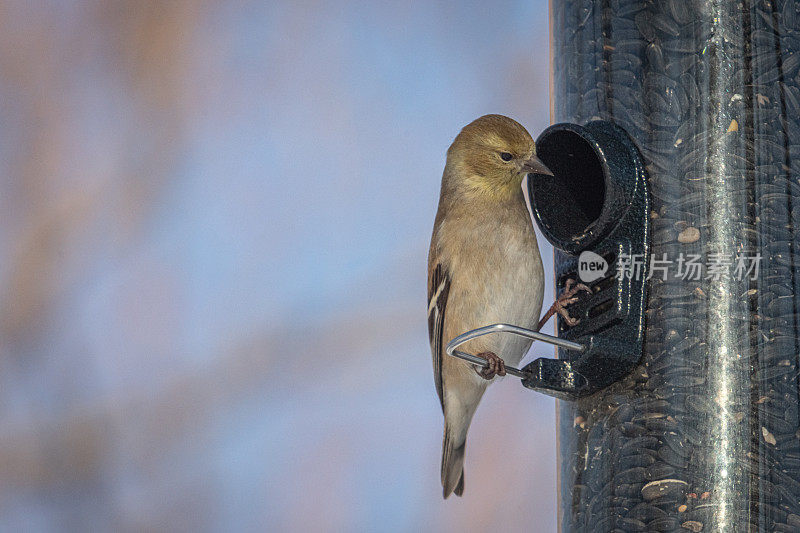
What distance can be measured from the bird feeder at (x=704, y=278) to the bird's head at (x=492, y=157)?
2.10 feet

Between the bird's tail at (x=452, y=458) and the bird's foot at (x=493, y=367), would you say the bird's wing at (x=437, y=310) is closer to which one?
the bird's tail at (x=452, y=458)

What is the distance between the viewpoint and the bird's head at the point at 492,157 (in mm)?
3926

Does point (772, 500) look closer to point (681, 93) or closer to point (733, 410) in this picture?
point (733, 410)

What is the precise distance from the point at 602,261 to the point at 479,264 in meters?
0.81

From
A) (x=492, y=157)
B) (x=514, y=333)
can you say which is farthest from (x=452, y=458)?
(x=514, y=333)

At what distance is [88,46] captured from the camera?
637cm

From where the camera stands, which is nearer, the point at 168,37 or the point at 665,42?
the point at 665,42

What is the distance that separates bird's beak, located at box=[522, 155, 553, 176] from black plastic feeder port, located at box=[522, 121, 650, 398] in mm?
161

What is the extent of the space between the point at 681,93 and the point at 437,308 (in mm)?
1434

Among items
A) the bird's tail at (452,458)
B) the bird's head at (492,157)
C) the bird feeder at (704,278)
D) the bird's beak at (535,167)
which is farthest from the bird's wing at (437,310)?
the bird feeder at (704,278)

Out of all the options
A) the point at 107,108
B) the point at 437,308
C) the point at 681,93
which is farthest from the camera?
the point at 107,108

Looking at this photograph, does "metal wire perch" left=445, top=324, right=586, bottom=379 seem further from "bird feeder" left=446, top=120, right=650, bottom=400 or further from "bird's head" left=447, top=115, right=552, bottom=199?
"bird's head" left=447, top=115, right=552, bottom=199

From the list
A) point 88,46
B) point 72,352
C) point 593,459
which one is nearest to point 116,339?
point 72,352

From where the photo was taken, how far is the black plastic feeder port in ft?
10.1
